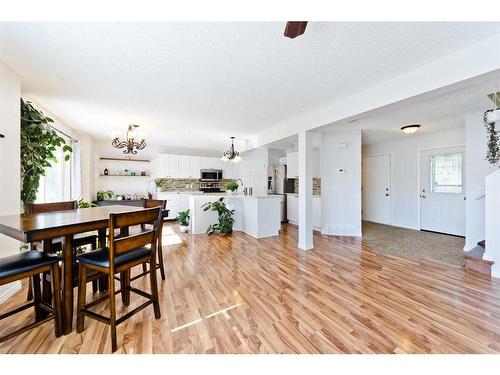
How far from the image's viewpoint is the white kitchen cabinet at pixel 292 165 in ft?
18.7

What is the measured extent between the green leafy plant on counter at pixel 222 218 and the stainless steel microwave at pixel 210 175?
2.26m

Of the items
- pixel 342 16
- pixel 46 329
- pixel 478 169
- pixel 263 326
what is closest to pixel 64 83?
pixel 46 329

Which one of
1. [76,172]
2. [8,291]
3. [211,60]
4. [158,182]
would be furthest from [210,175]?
[8,291]

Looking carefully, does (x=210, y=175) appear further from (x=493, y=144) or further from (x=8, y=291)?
(x=493, y=144)

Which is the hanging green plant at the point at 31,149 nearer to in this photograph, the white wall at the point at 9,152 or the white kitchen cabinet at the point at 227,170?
the white wall at the point at 9,152

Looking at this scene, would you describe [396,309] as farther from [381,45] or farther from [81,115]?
[81,115]

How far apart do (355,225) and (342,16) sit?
13.2ft

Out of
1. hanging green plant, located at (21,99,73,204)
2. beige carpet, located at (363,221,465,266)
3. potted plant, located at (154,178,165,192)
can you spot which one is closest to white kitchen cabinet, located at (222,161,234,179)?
potted plant, located at (154,178,165,192)

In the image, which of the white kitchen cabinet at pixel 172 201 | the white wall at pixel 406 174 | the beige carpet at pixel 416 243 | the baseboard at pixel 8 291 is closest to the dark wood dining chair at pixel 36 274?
the baseboard at pixel 8 291

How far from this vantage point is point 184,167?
6.59 meters

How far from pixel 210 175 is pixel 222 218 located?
265 cm

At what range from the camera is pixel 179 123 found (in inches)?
161

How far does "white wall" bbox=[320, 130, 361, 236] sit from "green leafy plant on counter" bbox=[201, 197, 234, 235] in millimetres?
2092
